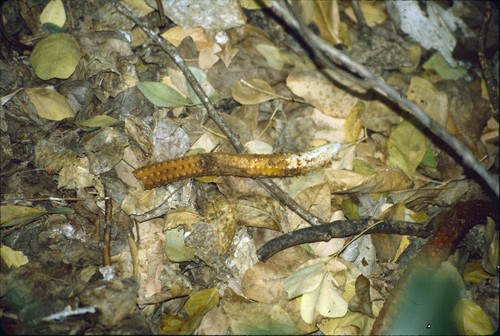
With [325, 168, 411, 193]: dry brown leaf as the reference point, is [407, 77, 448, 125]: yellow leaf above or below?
above

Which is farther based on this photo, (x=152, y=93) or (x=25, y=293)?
(x=152, y=93)

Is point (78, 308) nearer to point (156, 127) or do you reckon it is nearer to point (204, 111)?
point (156, 127)

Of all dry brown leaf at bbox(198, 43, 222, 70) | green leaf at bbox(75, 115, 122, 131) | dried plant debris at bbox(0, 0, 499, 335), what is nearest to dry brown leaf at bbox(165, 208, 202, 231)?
dried plant debris at bbox(0, 0, 499, 335)

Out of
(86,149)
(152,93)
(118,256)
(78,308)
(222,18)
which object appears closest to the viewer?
(78,308)

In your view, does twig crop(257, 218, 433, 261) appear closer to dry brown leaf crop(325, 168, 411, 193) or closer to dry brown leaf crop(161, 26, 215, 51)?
dry brown leaf crop(325, 168, 411, 193)

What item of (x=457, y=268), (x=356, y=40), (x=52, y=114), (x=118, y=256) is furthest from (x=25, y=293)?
(x=356, y=40)

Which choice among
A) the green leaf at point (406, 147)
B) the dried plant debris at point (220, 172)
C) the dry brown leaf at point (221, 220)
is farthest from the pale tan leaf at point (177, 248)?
the green leaf at point (406, 147)
